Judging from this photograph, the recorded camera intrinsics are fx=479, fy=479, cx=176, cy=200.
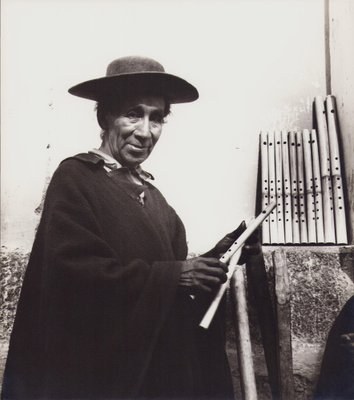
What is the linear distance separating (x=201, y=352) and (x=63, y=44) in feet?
5.24

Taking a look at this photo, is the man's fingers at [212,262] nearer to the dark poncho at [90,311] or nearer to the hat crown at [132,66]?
the dark poncho at [90,311]

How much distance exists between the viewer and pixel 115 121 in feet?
6.60

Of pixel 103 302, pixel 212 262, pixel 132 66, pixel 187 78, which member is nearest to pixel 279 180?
pixel 187 78

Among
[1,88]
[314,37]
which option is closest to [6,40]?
[1,88]

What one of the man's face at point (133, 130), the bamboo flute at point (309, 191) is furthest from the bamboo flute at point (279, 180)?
the man's face at point (133, 130)

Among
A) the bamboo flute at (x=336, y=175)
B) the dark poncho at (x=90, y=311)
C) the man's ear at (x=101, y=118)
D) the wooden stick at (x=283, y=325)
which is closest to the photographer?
the dark poncho at (x=90, y=311)

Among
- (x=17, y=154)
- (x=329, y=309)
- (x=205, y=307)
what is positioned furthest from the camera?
(x=17, y=154)

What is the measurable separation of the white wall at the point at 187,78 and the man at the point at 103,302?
48 cm

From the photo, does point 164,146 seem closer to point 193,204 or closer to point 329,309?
point 193,204

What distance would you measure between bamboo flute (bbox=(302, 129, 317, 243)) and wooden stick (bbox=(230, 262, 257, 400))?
1.52 ft

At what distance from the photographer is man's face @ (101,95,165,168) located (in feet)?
6.49

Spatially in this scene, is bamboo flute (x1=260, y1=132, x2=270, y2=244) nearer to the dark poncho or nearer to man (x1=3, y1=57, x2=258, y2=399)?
man (x1=3, y1=57, x2=258, y2=399)

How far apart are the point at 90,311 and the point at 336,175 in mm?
1329

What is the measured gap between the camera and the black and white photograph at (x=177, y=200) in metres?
1.68
